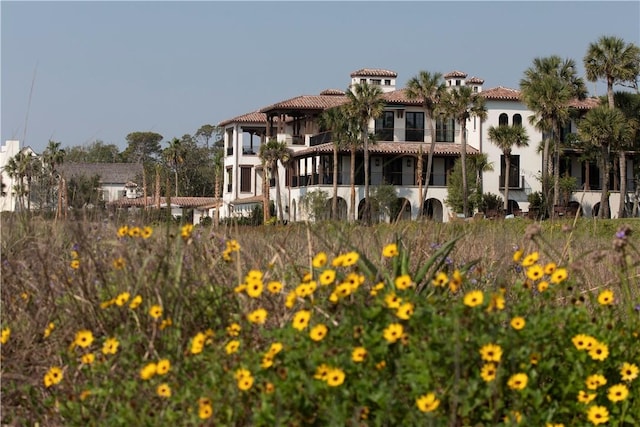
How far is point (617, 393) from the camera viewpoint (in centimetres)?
394

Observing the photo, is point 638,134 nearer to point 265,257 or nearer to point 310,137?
point 310,137

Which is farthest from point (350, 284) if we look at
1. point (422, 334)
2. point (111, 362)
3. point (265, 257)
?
point (265, 257)

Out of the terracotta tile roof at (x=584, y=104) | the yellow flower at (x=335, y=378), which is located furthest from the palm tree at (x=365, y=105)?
the yellow flower at (x=335, y=378)

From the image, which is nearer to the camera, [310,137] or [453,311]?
[453,311]

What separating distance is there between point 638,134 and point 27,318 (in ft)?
191

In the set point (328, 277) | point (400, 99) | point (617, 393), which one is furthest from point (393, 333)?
point (400, 99)

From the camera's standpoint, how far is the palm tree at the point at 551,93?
56562 millimetres

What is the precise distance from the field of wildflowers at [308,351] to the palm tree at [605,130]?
171ft

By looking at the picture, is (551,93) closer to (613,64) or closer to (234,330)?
(613,64)

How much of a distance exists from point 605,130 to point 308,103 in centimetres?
1879

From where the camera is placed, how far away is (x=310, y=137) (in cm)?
6462

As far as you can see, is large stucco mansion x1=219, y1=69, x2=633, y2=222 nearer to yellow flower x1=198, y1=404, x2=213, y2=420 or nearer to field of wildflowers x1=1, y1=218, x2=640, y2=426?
field of wildflowers x1=1, y1=218, x2=640, y2=426

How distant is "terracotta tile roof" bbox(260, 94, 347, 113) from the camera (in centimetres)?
6438

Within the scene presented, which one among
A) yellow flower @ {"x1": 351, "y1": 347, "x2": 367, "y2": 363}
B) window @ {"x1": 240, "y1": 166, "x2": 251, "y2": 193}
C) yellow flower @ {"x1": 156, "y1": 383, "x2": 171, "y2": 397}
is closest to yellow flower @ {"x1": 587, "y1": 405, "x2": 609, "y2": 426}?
yellow flower @ {"x1": 351, "y1": 347, "x2": 367, "y2": 363}
